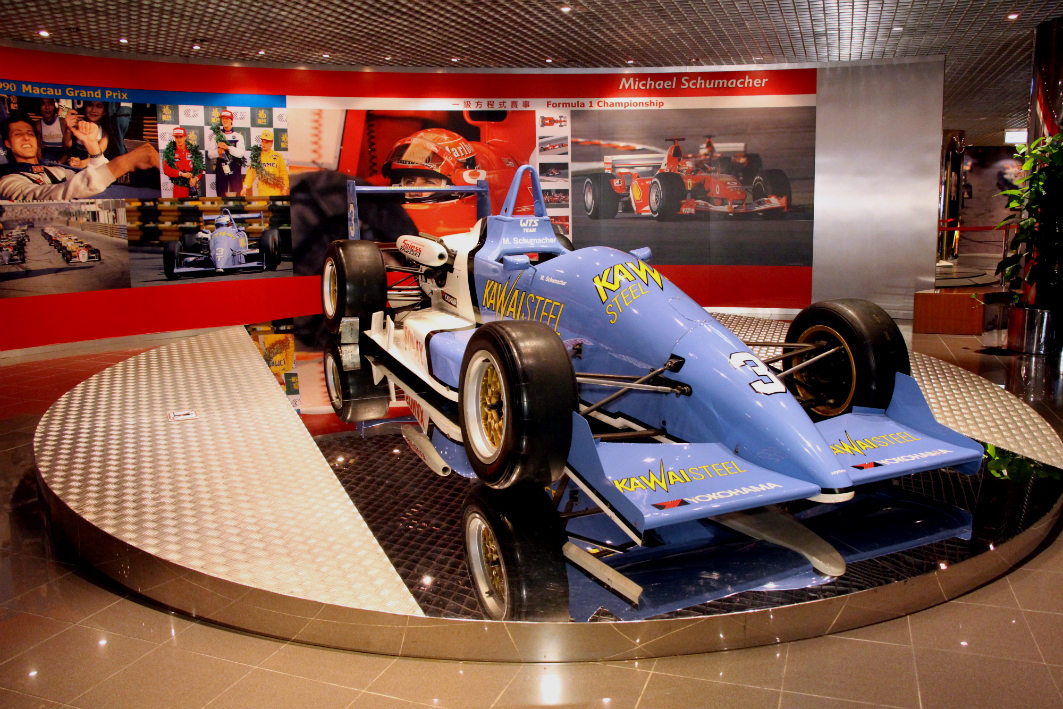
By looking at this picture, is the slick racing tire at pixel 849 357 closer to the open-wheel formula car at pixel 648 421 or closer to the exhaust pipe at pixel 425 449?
the open-wheel formula car at pixel 648 421

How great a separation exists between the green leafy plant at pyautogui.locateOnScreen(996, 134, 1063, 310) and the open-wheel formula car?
4.14 m

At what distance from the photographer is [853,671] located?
7.98 ft

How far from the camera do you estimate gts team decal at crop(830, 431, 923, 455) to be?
3123mm

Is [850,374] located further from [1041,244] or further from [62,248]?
[62,248]

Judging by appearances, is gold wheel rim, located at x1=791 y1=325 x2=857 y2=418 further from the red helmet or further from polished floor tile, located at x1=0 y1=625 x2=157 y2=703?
the red helmet

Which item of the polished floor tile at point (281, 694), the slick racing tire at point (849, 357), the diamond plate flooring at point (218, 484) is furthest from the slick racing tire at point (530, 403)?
the slick racing tire at point (849, 357)

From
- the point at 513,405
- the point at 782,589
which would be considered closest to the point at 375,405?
the point at 513,405

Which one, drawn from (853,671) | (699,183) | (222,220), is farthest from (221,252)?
(853,671)

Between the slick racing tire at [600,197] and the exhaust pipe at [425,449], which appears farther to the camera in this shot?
the slick racing tire at [600,197]

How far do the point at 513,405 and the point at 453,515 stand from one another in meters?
Result: 0.66

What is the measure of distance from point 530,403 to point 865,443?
4.54ft

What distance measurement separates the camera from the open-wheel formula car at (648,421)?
2.88m

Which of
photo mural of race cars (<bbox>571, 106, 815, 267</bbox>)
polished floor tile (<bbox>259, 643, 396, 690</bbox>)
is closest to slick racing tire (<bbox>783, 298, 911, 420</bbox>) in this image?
polished floor tile (<bbox>259, 643, 396, 690</bbox>)

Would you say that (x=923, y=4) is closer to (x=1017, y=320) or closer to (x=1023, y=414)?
(x=1017, y=320)
